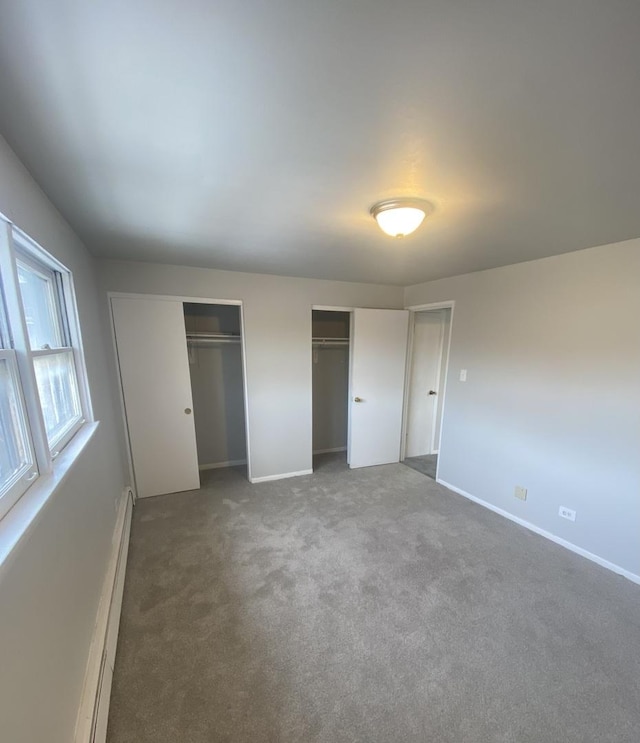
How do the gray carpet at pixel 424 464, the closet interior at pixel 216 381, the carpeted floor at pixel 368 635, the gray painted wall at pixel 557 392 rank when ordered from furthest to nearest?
the gray carpet at pixel 424 464
the closet interior at pixel 216 381
the gray painted wall at pixel 557 392
the carpeted floor at pixel 368 635

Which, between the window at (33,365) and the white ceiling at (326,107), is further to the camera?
the window at (33,365)

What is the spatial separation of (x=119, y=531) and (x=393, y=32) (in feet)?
9.75

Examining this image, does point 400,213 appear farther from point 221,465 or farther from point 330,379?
point 221,465

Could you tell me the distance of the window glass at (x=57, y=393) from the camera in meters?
1.40

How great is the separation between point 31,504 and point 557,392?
10.4 ft

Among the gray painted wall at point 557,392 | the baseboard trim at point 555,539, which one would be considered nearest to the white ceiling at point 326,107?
the gray painted wall at point 557,392

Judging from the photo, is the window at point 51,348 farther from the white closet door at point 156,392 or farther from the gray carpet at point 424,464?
the gray carpet at point 424,464

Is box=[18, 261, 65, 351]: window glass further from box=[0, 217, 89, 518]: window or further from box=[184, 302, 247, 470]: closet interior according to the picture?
box=[184, 302, 247, 470]: closet interior

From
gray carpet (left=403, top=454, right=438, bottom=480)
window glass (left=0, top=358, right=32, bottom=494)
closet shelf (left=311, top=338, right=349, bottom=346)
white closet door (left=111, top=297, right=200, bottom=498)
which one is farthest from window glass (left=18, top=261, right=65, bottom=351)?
gray carpet (left=403, top=454, right=438, bottom=480)

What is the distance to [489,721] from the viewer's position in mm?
1267

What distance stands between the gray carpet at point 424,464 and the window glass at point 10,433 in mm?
3563

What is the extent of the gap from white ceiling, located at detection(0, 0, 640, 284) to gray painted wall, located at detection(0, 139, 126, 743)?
201 mm

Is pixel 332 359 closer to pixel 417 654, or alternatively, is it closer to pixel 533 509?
pixel 533 509

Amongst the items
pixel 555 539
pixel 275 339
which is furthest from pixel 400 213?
pixel 555 539
